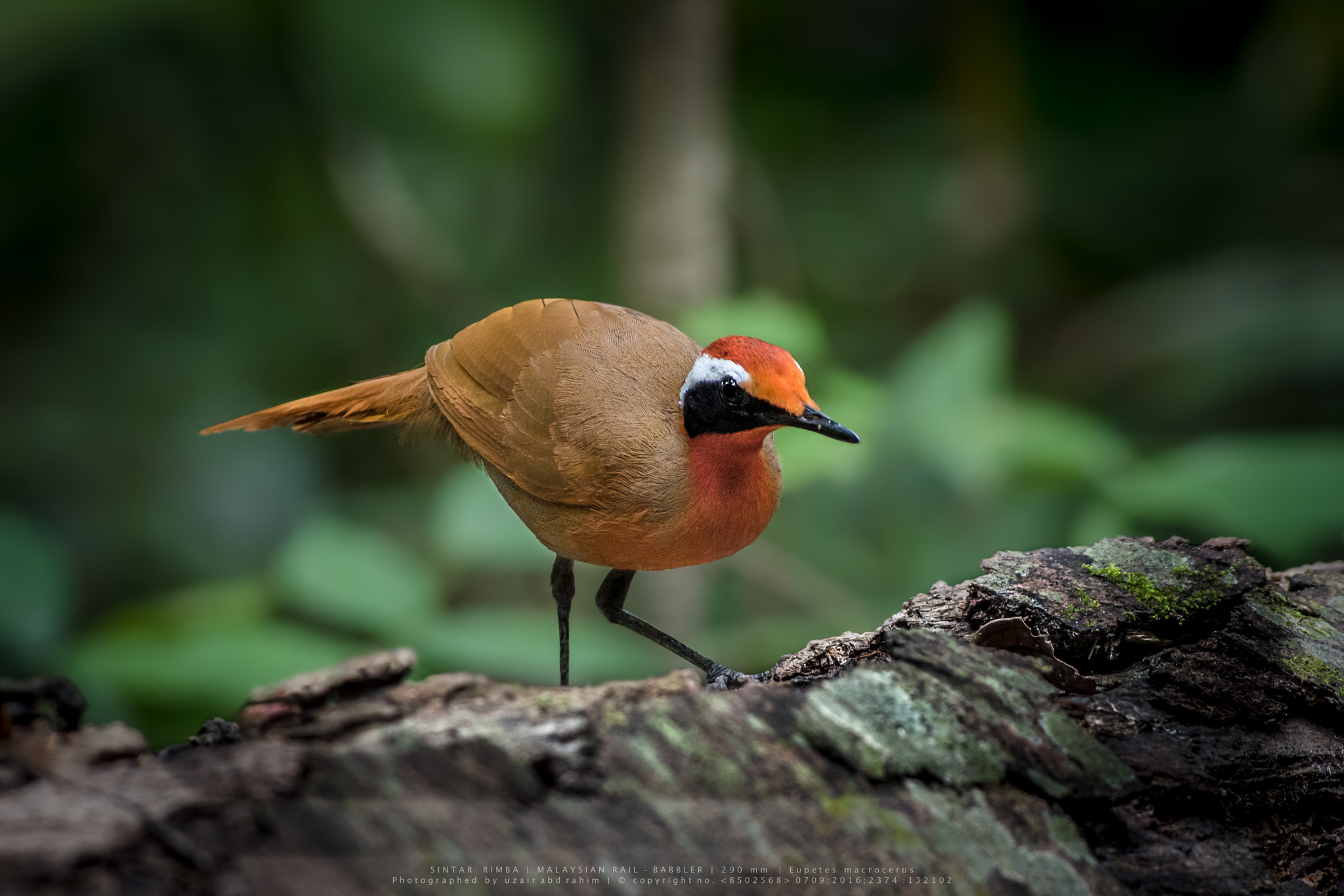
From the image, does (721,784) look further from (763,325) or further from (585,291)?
(585,291)

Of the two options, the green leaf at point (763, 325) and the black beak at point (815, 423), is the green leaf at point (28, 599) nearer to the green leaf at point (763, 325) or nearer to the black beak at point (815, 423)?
the green leaf at point (763, 325)

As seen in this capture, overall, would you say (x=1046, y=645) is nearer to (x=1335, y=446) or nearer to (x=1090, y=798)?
(x=1090, y=798)

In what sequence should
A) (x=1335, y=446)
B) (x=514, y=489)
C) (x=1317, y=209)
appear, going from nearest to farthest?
(x=514, y=489)
(x=1335, y=446)
(x=1317, y=209)

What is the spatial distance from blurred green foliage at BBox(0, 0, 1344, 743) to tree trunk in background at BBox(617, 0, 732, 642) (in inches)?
22.2

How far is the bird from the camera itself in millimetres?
3031

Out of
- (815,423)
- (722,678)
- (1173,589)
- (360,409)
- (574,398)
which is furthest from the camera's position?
(360,409)

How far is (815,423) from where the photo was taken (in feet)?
9.27

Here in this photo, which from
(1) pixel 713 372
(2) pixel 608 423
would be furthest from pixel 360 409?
(1) pixel 713 372

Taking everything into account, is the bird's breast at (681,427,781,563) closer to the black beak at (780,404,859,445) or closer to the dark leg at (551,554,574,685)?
the black beak at (780,404,859,445)

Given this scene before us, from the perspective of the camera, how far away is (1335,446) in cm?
442

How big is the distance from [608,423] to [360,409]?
1106 millimetres

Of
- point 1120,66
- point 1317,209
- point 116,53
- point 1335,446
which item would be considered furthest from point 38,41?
point 1317,209

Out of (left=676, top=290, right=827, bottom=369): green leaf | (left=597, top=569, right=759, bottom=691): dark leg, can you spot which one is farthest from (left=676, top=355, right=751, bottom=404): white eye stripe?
(left=676, top=290, right=827, bottom=369): green leaf

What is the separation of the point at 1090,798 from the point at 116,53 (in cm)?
639
